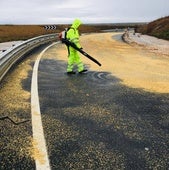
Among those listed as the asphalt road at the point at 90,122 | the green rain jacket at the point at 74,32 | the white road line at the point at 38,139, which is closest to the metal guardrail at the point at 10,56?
the asphalt road at the point at 90,122

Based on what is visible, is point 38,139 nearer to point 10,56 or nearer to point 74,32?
point 74,32

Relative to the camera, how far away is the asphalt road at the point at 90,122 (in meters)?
4.52

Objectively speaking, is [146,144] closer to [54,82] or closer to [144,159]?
[144,159]

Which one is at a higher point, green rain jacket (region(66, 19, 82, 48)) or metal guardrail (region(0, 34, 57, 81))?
green rain jacket (region(66, 19, 82, 48))

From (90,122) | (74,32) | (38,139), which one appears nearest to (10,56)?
(74,32)

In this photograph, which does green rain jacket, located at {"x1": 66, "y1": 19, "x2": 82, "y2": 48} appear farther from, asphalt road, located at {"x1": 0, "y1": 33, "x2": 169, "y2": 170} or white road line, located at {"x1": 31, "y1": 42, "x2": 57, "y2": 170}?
white road line, located at {"x1": 31, "y1": 42, "x2": 57, "y2": 170}

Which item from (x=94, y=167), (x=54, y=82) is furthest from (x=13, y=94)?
(x=94, y=167)

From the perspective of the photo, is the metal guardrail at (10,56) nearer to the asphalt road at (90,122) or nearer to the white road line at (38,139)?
the asphalt road at (90,122)

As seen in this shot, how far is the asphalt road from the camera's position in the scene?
4.52 meters

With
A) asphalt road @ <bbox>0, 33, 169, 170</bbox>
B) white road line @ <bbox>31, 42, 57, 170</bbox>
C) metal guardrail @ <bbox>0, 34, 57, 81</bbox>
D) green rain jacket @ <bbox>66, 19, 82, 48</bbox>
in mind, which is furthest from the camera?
green rain jacket @ <bbox>66, 19, 82, 48</bbox>

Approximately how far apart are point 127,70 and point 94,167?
8185mm

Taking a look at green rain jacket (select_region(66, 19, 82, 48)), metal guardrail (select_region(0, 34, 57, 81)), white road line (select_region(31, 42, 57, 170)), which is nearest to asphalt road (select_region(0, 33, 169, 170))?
white road line (select_region(31, 42, 57, 170))

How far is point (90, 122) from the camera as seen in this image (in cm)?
601

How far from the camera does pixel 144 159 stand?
14.9 feet
